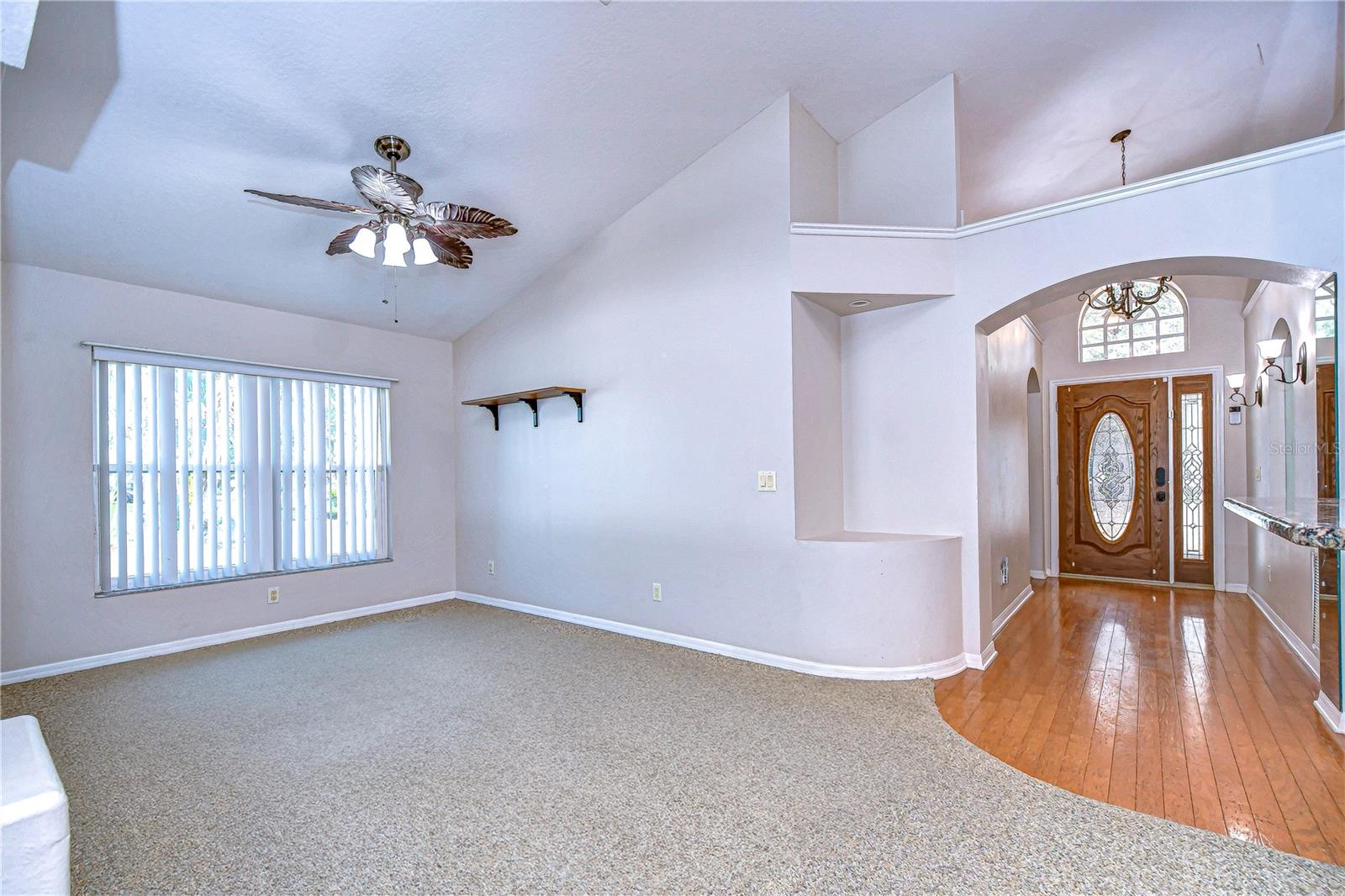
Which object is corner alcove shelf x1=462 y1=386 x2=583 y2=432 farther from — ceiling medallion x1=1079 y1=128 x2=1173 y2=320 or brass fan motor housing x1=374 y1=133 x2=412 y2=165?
ceiling medallion x1=1079 y1=128 x2=1173 y2=320

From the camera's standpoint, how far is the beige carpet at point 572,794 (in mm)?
1912

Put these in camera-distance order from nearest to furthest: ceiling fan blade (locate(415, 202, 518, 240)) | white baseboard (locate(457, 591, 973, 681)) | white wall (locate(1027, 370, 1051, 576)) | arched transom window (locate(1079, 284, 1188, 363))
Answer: ceiling fan blade (locate(415, 202, 518, 240))
white baseboard (locate(457, 591, 973, 681))
arched transom window (locate(1079, 284, 1188, 363))
white wall (locate(1027, 370, 1051, 576))

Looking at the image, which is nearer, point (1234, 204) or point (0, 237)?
point (1234, 204)

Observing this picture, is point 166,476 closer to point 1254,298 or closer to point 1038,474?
point 1038,474

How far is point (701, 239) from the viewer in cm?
419

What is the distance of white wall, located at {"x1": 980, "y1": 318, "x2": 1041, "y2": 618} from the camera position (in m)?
4.30

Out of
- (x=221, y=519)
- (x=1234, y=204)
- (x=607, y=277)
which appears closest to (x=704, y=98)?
(x=607, y=277)

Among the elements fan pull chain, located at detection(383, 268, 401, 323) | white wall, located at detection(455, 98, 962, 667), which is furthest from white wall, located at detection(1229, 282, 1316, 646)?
fan pull chain, located at detection(383, 268, 401, 323)

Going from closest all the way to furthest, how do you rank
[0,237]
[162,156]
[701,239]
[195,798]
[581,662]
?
1. [195,798]
2. [162,156]
3. [0,237]
4. [581,662]
5. [701,239]

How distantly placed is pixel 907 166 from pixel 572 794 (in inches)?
160

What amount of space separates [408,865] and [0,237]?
4158 millimetres

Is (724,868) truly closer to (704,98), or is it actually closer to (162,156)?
(704,98)

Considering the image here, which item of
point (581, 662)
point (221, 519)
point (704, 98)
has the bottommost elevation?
point (581, 662)

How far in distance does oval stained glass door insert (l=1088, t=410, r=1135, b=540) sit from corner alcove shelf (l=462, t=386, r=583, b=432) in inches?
207
